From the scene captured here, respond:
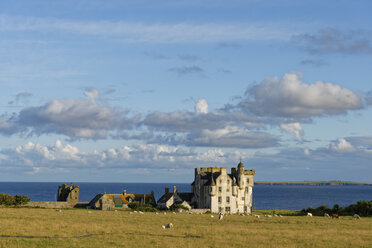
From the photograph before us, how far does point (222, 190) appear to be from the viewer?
99.1 meters

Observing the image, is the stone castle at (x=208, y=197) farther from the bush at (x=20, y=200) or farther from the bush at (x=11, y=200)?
the bush at (x=11, y=200)

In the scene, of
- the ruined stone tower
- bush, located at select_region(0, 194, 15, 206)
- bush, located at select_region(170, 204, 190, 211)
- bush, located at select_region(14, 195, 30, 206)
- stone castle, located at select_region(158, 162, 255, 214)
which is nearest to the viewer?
bush, located at select_region(0, 194, 15, 206)

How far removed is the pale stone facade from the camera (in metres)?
98.3

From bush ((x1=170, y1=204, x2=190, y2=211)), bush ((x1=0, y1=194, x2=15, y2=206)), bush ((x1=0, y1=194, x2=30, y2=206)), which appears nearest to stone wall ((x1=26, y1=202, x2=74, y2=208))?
bush ((x1=0, y1=194, x2=30, y2=206))

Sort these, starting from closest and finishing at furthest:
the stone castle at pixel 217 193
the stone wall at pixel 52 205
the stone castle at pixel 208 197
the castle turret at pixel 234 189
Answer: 1. the stone wall at pixel 52 205
2. the stone castle at pixel 208 197
3. the stone castle at pixel 217 193
4. the castle turret at pixel 234 189

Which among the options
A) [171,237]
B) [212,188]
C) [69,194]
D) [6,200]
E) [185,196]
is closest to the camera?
[171,237]

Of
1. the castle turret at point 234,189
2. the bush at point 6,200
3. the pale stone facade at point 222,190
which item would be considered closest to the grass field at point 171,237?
the bush at point 6,200

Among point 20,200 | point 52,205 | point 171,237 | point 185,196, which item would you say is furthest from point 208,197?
point 171,237

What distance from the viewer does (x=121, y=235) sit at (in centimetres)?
3841

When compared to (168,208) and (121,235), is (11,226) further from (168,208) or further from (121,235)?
(168,208)

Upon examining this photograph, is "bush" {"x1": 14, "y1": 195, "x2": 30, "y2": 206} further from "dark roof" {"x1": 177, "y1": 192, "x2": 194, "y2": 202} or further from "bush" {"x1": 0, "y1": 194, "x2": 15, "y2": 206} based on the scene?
"dark roof" {"x1": 177, "y1": 192, "x2": 194, "y2": 202}

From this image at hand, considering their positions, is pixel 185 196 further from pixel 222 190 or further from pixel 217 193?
pixel 222 190

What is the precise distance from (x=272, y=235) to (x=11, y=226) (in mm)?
23113

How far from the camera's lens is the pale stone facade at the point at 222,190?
98.3 meters
